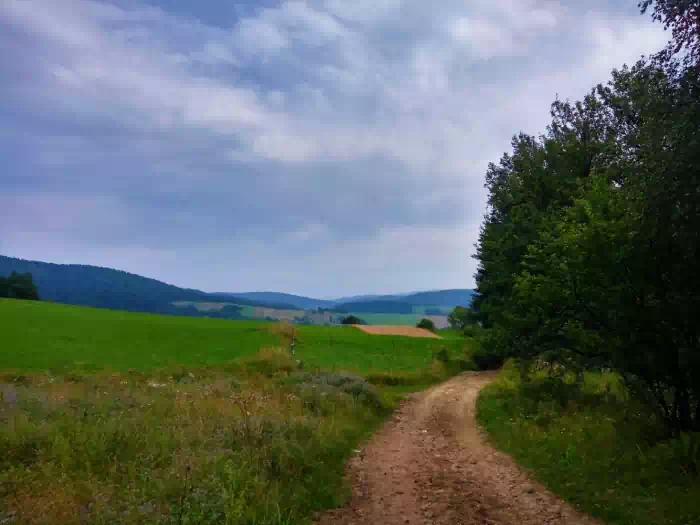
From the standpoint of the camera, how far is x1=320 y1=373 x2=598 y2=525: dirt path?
26.0 ft

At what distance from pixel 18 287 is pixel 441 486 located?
341 feet

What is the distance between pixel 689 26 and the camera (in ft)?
25.0

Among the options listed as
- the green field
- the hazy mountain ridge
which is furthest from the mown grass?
the hazy mountain ridge

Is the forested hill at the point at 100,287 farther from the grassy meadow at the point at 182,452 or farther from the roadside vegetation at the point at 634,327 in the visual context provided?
the roadside vegetation at the point at 634,327

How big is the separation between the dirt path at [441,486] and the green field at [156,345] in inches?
739

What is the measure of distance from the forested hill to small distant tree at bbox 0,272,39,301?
41111 mm

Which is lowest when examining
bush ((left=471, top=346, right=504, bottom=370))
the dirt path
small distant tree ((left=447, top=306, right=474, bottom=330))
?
bush ((left=471, top=346, right=504, bottom=370))

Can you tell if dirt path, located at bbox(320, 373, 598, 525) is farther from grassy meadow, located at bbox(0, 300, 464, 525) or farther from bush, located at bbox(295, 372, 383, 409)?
bush, located at bbox(295, 372, 383, 409)

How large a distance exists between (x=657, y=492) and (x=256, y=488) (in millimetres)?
6383

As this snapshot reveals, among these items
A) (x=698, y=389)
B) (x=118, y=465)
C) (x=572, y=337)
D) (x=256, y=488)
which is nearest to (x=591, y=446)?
(x=698, y=389)

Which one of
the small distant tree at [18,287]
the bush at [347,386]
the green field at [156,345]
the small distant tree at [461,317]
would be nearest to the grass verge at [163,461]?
the bush at [347,386]

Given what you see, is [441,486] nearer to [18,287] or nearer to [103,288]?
[18,287]

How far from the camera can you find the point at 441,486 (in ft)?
31.8

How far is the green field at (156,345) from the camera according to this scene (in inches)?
1212
